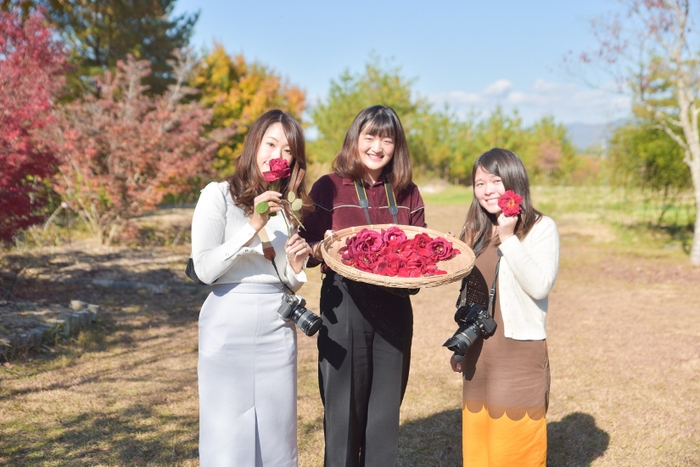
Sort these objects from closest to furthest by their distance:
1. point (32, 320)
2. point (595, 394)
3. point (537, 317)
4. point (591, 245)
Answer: point (537, 317), point (595, 394), point (32, 320), point (591, 245)

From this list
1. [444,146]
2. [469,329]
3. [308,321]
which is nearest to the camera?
[308,321]

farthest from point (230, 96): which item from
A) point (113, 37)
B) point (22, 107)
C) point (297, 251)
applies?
point (297, 251)

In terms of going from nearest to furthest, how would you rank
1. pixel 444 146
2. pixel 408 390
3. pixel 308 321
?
1. pixel 308 321
2. pixel 408 390
3. pixel 444 146

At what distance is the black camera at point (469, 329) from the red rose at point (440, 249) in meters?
0.25

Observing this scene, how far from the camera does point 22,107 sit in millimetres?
5766

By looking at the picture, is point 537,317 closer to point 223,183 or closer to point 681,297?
point 223,183

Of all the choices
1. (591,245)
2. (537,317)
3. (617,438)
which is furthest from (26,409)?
(591,245)

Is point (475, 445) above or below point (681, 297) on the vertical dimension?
above

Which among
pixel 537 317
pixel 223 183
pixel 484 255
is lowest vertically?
pixel 537 317

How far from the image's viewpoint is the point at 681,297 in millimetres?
7891

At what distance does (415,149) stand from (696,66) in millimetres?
18992

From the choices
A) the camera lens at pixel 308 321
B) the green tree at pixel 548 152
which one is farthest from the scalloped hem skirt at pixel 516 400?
the green tree at pixel 548 152

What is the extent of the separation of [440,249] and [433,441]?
1918mm

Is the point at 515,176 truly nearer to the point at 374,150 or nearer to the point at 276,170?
the point at 374,150
